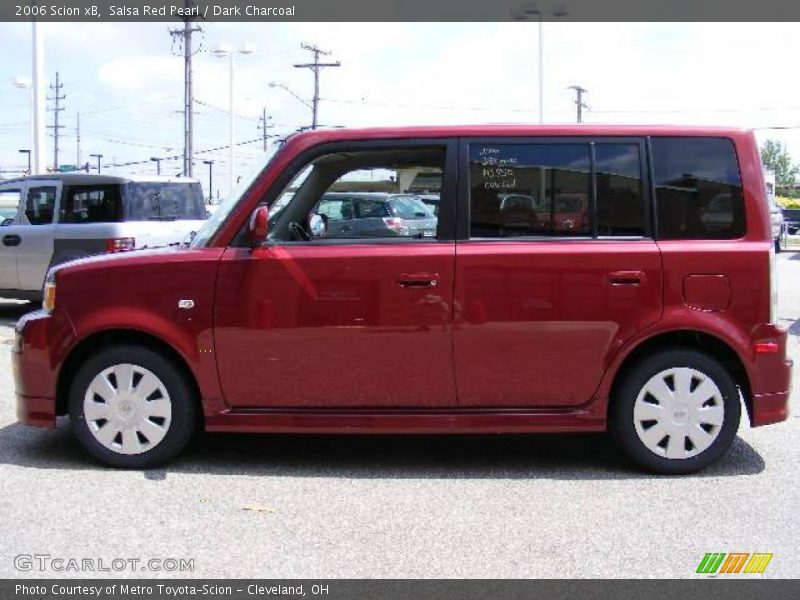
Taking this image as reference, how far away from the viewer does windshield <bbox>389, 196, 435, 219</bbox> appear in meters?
5.33

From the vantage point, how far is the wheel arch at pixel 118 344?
5.45 meters

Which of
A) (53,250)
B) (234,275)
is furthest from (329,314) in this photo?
(53,250)

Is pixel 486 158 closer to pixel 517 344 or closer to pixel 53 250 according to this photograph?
pixel 517 344

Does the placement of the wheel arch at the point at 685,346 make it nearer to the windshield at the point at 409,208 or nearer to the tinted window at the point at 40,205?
the windshield at the point at 409,208

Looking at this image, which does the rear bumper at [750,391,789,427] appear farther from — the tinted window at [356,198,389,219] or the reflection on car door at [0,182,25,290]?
the reflection on car door at [0,182,25,290]

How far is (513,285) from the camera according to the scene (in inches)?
207

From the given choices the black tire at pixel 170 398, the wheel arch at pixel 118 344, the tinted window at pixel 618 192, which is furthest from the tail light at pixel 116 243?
the tinted window at pixel 618 192

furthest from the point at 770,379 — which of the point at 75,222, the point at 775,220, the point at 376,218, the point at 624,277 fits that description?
the point at 775,220

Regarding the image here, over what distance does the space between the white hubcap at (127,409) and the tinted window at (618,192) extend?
261cm

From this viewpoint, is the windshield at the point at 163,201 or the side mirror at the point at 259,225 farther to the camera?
the windshield at the point at 163,201

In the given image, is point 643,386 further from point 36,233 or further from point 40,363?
point 36,233

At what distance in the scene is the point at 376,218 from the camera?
5.21 metres

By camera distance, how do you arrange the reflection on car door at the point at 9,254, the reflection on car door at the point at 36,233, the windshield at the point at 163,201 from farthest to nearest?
the reflection on car door at the point at 9,254 < the reflection on car door at the point at 36,233 < the windshield at the point at 163,201

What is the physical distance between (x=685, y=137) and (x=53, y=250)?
8904 millimetres
